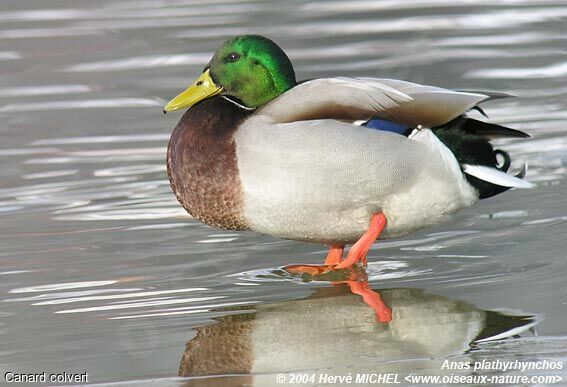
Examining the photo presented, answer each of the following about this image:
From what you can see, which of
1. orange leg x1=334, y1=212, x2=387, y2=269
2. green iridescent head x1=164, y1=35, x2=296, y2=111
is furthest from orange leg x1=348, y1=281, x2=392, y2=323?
green iridescent head x1=164, y1=35, x2=296, y2=111

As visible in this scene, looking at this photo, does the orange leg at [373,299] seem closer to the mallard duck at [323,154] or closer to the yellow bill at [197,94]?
the mallard duck at [323,154]

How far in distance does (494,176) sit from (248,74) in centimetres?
119

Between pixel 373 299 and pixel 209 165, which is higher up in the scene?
pixel 209 165

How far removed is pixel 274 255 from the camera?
6.17 metres

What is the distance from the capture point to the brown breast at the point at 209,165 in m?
5.61

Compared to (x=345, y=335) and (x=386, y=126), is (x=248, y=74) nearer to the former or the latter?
(x=386, y=126)

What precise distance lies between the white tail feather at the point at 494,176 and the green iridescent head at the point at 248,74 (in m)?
0.91

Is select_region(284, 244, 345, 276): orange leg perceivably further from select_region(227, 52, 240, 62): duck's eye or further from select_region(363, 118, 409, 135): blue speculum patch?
select_region(227, 52, 240, 62): duck's eye

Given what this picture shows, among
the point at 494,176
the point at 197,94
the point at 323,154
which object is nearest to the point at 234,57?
the point at 197,94

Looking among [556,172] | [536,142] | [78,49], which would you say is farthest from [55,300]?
[78,49]

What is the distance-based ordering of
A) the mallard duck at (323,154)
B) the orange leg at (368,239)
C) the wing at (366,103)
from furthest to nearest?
the orange leg at (368,239)
the wing at (366,103)
the mallard duck at (323,154)

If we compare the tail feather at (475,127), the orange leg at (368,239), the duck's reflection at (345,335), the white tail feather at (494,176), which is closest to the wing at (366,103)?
the tail feather at (475,127)

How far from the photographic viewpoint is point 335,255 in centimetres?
605

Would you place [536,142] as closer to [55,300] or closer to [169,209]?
[169,209]
